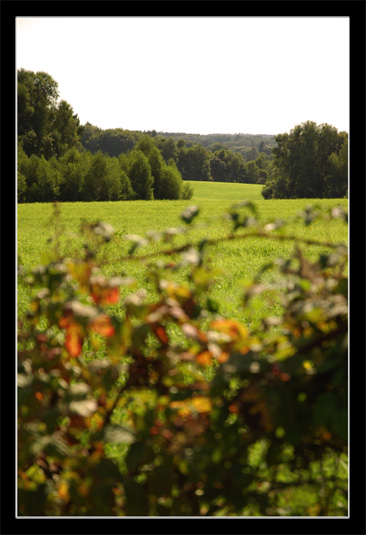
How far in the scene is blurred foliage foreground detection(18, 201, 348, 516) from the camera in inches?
41.2

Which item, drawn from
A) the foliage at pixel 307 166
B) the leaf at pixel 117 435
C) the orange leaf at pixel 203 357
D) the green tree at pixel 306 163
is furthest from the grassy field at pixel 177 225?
the leaf at pixel 117 435

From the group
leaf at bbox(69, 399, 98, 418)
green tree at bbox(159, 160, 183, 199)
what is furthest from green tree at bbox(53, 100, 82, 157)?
green tree at bbox(159, 160, 183, 199)

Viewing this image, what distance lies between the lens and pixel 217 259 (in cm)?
765

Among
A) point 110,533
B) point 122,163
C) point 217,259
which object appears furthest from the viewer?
point 122,163

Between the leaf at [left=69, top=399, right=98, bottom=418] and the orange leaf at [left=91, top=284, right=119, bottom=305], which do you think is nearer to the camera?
the leaf at [left=69, top=399, right=98, bottom=418]

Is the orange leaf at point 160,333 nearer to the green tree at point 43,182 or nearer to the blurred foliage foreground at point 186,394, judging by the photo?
the blurred foliage foreground at point 186,394

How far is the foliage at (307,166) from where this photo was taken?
5.01 metres

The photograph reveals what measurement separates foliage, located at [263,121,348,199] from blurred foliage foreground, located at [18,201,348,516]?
Answer: 10.6 ft

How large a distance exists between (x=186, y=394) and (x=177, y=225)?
1030cm

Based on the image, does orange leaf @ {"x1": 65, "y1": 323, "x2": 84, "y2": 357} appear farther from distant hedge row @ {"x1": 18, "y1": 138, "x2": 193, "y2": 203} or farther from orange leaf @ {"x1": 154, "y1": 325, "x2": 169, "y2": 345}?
distant hedge row @ {"x1": 18, "y1": 138, "x2": 193, "y2": 203}

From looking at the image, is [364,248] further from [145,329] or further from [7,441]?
→ [7,441]

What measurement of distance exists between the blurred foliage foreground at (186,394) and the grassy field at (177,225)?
2709 mm

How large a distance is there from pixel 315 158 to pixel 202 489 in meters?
6.34

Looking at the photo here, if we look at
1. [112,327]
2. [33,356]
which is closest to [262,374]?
[112,327]
